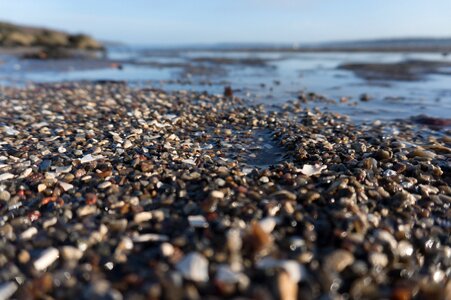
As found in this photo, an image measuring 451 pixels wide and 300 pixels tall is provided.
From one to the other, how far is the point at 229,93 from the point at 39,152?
6942 millimetres

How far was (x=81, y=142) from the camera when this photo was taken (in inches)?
202

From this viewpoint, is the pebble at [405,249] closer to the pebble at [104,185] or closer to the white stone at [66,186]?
the pebble at [104,185]

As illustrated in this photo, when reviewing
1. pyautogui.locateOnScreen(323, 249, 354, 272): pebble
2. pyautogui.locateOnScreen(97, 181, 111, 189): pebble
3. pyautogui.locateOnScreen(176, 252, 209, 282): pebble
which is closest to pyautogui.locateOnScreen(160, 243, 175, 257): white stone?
pyautogui.locateOnScreen(176, 252, 209, 282): pebble

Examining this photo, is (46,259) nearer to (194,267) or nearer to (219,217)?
(194,267)

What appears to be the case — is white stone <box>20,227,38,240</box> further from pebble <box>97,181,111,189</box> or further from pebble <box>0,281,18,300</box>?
pebble <box>97,181,111,189</box>

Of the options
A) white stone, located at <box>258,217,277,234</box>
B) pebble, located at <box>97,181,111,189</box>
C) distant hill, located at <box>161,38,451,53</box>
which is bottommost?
distant hill, located at <box>161,38,451,53</box>

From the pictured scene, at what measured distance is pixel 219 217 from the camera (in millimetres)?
2947

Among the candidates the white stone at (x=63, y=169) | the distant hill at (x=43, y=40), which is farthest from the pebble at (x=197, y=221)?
the distant hill at (x=43, y=40)

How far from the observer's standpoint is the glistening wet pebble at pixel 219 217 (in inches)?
91.0

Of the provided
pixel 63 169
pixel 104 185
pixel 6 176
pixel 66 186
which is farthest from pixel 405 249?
pixel 6 176

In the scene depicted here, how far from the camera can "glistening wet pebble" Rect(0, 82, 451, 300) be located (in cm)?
231

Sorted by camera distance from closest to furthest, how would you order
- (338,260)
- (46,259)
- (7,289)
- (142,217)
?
(7,289)
(338,260)
(46,259)
(142,217)

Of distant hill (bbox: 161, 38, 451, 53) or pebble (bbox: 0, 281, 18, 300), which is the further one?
distant hill (bbox: 161, 38, 451, 53)

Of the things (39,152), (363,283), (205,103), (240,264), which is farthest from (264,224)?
(205,103)
